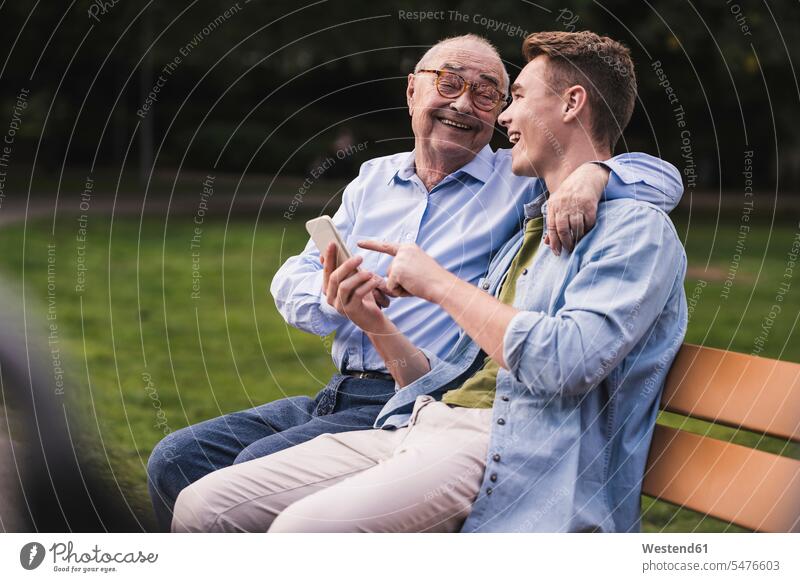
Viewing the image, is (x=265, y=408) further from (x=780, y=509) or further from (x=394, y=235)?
(x=780, y=509)

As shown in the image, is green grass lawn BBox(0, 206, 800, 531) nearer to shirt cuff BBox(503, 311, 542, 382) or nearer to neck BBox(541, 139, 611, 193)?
neck BBox(541, 139, 611, 193)

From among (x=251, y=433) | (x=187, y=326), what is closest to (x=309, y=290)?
(x=251, y=433)

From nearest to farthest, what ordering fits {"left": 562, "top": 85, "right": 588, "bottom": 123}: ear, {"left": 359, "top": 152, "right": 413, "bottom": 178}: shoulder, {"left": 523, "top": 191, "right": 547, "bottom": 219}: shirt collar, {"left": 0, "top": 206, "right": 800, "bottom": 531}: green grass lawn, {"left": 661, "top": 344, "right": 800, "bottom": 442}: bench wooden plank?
{"left": 661, "top": 344, "right": 800, "bottom": 442}: bench wooden plank, {"left": 562, "top": 85, "right": 588, "bottom": 123}: ear, {"left": 523, "top": 191, "right": 547, "bottom": 219}: shirt collar, {"left": 359, "top": 152, "right": 413, "bottom": 178}: shoulder, {"left": 0, "top": 206, "right": 800, "bottom": 531}: green grass lawn

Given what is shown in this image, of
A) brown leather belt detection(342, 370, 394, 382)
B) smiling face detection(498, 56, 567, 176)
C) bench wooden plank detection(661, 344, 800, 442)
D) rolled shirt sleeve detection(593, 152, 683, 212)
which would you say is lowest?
brown leather belt detection(342, 370, 394, 382)

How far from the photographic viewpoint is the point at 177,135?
16750 millimetres

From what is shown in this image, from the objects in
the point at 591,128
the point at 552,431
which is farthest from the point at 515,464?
the point at 591,128

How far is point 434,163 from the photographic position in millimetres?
3104

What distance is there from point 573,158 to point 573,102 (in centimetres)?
14

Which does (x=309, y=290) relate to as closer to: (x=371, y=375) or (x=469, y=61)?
(x=371, y=375)

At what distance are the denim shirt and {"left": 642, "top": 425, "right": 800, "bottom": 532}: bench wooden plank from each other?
9 cm

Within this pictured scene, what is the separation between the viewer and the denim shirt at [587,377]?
2236mm

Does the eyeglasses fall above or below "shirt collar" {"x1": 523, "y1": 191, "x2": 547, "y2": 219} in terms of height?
above

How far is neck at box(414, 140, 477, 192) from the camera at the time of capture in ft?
10.1
